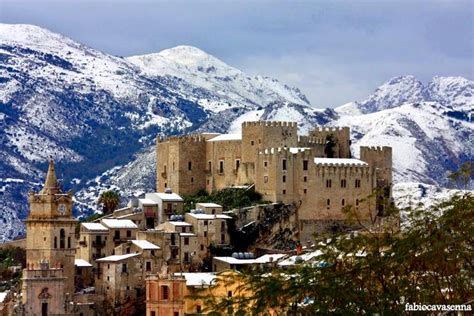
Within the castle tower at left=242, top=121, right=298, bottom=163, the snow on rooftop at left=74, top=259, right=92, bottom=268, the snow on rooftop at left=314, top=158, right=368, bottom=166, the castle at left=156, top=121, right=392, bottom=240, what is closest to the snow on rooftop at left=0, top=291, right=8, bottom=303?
the snow on rooftop at left=74, top=259, right=92, bottom=268

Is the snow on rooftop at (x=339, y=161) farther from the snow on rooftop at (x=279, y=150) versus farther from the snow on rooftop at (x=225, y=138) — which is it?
the snow on rooftop at (x=225, y=138)

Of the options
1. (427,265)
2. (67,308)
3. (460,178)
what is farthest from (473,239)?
(67,308)

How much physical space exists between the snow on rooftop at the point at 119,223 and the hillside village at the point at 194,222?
0.17 metres

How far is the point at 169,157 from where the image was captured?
476 ft

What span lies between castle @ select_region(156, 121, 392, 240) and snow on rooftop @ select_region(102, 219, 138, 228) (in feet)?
40.2

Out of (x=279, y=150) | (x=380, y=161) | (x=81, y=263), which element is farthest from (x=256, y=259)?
(x=380, y=161)

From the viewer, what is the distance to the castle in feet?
437

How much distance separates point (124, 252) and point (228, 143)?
829 inches

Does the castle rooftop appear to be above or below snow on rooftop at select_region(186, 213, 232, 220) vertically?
above

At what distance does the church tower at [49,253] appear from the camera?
11662cm

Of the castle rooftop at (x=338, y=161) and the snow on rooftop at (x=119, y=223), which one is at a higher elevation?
the castle rooftop at (x=338, y=161)

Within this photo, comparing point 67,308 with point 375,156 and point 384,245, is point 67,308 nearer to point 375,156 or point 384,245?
point 375,156

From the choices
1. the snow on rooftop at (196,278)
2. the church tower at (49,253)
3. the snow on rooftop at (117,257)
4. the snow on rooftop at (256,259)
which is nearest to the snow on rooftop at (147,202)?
the church tower at (49,253)

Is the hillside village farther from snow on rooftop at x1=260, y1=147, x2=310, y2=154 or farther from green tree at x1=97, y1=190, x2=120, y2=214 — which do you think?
green tree at x1=97, y1=190, x2=120, y2=214
